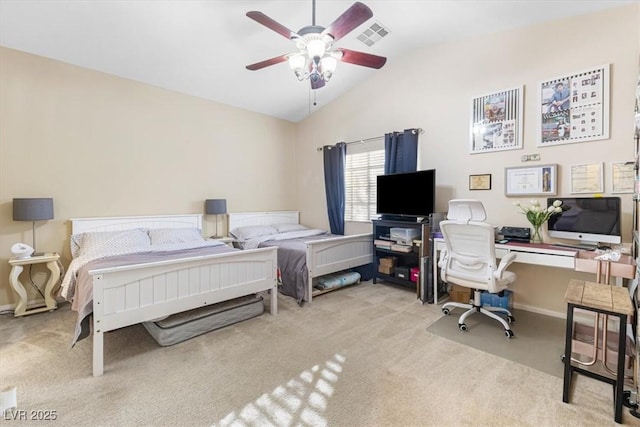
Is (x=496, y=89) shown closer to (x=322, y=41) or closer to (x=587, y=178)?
(x=587, y=178)

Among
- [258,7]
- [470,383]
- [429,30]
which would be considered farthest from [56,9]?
[470,383]

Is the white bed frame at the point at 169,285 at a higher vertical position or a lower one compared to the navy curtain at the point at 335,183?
lower

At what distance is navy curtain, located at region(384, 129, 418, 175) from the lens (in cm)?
408

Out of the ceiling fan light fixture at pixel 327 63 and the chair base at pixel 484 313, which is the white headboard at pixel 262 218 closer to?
the ceiling fan light fixture at pixel 327 63

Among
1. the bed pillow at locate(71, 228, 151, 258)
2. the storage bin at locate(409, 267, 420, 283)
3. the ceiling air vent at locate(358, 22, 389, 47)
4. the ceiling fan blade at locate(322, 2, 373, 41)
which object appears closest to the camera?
the ceiling fan blade at locate(322, 2, 373, 41)

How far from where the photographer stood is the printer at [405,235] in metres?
4.01

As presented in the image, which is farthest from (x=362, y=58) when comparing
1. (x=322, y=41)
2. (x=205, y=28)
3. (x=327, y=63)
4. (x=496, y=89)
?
(x=496, y=89)

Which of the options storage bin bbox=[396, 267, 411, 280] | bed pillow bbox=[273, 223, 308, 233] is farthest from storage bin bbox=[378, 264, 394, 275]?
bed pillow bbox=[273, 223, 308, 233]

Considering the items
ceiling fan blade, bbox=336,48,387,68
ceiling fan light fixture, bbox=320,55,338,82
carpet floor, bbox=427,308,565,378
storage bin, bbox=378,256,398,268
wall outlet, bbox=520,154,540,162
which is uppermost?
ceiling fan blade, bbox=336,48,387,68

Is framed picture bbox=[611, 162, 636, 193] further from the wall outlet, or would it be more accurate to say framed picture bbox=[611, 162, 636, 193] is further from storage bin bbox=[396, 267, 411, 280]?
storage bin bbox=[396, 267, 411, 280]

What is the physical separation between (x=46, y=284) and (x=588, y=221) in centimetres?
561

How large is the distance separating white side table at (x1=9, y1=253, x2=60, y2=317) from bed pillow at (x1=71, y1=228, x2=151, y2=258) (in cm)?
23

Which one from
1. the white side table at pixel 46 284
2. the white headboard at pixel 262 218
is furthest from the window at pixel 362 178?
the white side table at pixel 46 284

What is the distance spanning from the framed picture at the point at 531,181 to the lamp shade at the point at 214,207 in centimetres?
377
